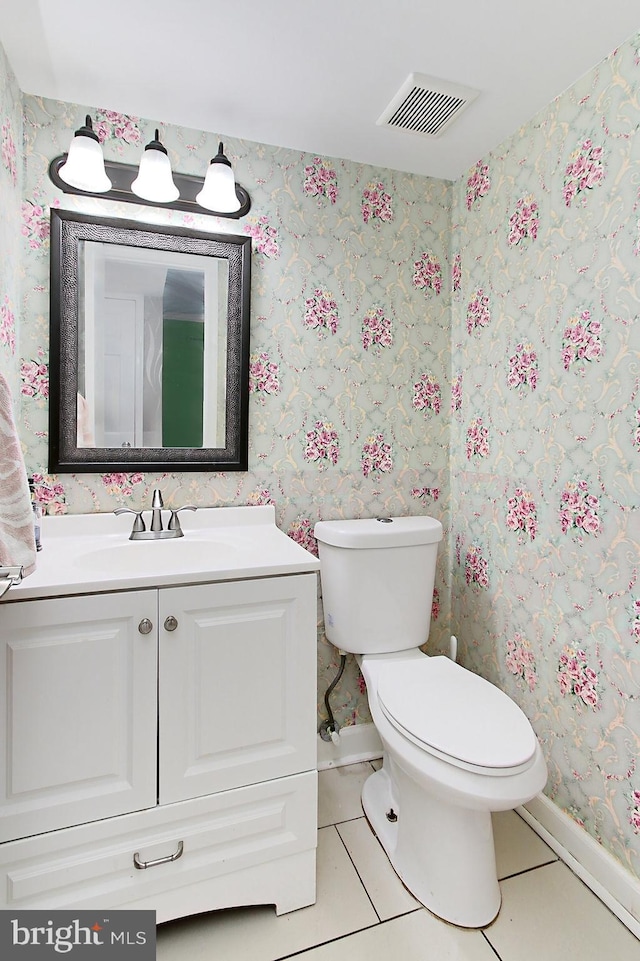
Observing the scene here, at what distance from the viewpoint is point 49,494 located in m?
1.58

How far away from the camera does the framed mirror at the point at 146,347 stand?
1554mm

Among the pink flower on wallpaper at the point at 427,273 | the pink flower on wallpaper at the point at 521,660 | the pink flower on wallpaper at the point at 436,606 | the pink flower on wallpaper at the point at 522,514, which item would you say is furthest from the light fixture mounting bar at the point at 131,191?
the pink flower on wallpaper at the point at 521,660

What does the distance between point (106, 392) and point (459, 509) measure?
52.1 inches

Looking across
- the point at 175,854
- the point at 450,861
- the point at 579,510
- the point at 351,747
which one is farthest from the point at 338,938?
the point at 579,510

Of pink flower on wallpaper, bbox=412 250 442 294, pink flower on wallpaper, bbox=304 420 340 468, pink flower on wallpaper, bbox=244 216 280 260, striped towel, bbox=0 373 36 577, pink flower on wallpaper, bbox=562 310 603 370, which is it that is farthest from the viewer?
pink flower on wallpaper, bbox=412 250 442 294

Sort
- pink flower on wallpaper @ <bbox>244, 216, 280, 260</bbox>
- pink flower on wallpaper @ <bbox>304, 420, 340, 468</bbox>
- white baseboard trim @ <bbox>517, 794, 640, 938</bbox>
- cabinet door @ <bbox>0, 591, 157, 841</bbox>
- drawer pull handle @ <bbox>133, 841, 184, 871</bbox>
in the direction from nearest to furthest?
cabinet door @ <bbox>0, 591, 157, 841</bbox>, drawer pull handle @ <bbox>133, 841, 184, 871</bbox>, white baseboard trim @ <bbox>517, 794, 640, 938</bbox>, pink flower on wallpaper @ <bbox>244, 216, 280, 260</bbox>, pink flower on wallpaper @ <bbox>304, 420, 340, 468</bbox>

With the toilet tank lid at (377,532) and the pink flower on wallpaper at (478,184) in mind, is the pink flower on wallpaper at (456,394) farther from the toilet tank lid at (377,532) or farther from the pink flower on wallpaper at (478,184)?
the pink flower on wallpaper at (478,184)

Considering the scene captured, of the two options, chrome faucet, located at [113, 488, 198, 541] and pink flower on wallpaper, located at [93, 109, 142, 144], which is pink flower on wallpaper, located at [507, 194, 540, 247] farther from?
chrome faucet, located at [113, 488, 198, 541]

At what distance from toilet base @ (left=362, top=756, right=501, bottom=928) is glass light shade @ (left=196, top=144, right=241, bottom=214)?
1.78 metres

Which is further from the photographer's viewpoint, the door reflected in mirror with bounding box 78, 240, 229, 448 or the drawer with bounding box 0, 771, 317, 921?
the door reflected in mirror with bounding box 78, 240, 229, 448

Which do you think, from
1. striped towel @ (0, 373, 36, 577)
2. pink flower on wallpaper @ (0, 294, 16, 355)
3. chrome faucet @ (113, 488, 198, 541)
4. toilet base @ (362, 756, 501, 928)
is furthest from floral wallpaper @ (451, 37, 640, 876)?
pink flower on wallpaper @ (0, 294, 16, 355)

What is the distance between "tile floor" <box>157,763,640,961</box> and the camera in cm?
123

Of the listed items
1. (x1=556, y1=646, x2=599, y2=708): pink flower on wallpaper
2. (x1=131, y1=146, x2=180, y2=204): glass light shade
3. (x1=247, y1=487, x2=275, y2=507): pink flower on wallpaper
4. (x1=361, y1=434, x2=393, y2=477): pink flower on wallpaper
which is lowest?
(x1=556, y1=646, x2=599, y2=708): pink flower on wallpaper

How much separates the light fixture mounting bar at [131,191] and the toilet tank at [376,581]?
109cm
